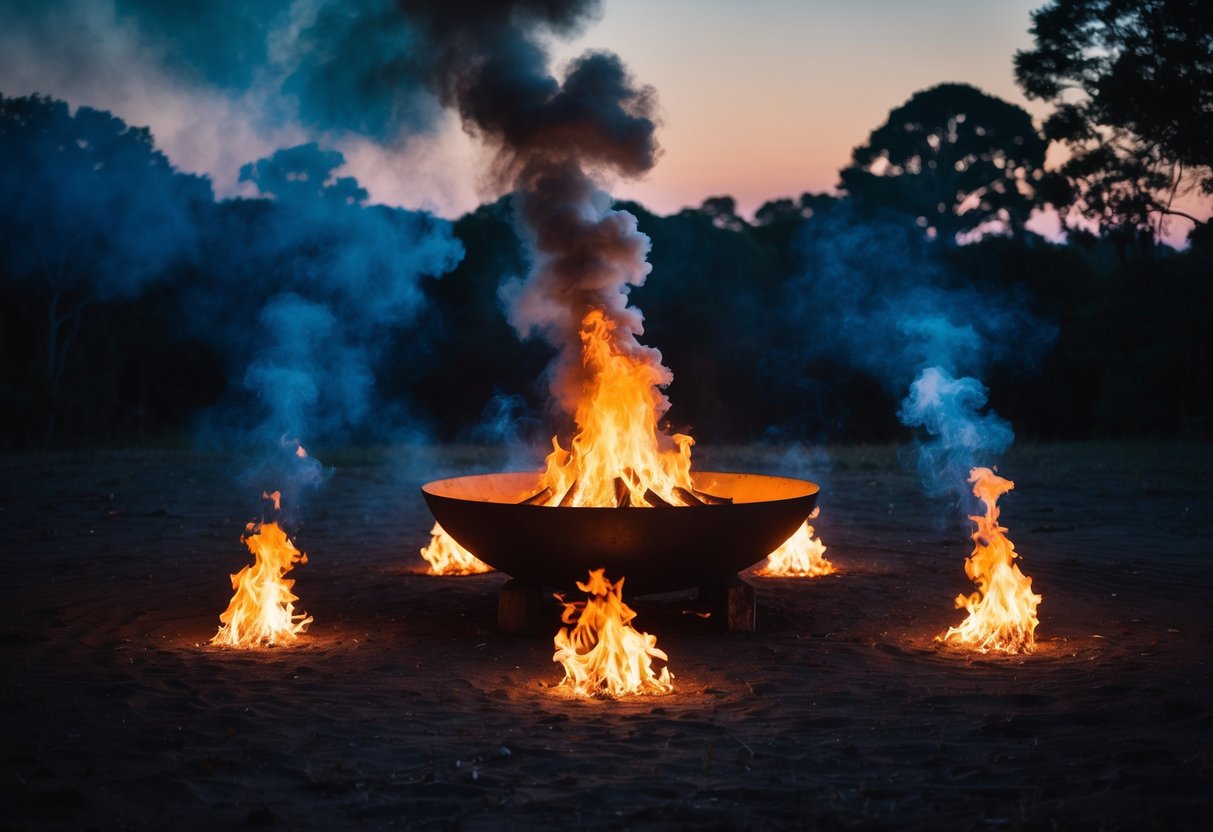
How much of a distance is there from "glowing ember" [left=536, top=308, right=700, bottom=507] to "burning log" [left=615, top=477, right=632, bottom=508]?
0.12 meters

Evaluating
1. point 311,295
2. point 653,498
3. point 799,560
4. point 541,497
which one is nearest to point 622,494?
point 653,498

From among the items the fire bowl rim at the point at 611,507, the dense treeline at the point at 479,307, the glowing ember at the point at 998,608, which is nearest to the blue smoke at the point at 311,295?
the dense treeline at the point at 479,307

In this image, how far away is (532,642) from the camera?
6.23 m

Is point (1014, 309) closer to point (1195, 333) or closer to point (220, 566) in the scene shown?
point (1195, 333)

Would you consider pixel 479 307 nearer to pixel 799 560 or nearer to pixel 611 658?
pixel 799 560

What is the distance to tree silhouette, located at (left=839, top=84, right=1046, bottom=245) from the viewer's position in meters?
33.4

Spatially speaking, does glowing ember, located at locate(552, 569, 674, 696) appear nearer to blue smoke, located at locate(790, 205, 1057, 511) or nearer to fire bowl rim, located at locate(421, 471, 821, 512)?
fire bowl rim, located at locate(421, 471, 821, 512)

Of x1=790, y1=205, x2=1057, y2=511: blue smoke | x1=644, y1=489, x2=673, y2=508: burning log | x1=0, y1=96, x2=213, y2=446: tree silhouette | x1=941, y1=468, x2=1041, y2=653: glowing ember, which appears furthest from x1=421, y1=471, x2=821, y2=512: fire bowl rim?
x1=0, y1=96, x2=213, y2=446: tree silhouette

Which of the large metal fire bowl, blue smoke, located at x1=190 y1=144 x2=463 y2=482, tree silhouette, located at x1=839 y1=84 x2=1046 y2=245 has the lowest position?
the large metal fire bowl

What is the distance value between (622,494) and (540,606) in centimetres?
84

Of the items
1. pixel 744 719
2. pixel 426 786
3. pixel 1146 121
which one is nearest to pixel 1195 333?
pixel 1146 121

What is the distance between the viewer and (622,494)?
635 centimetres

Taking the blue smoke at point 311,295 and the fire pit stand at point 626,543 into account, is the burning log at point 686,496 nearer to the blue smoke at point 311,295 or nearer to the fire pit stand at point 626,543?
the fire pit stand at point 626,543

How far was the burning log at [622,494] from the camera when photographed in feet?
20.7
